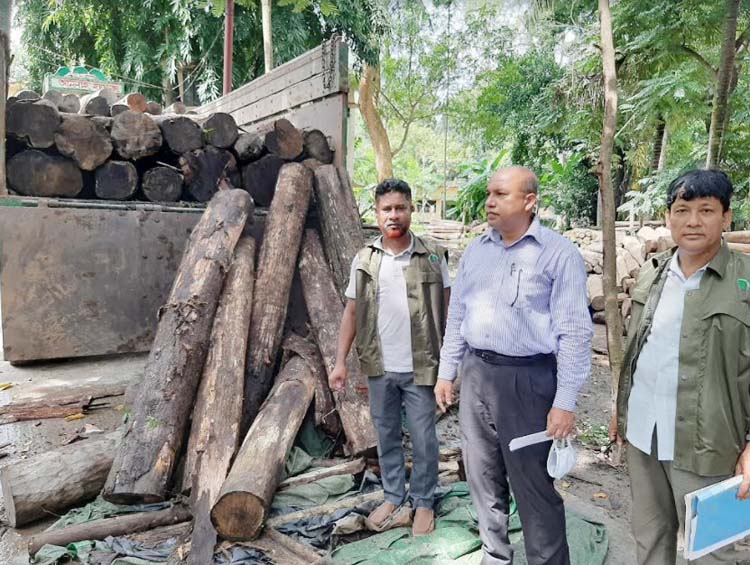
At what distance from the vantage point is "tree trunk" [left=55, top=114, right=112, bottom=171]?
5387mm

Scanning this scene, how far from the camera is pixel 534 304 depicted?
227 cm

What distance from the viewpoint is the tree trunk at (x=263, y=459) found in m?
2.82

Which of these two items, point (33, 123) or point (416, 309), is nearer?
point (416, 309)

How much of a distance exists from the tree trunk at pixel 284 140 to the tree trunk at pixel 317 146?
0.42ft

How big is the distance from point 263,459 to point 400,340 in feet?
3.59

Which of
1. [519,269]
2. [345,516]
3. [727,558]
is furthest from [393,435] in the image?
[727,558]

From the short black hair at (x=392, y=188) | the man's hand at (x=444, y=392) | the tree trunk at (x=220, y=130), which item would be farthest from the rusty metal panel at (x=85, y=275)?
the man's hand at (x=444, y=392)

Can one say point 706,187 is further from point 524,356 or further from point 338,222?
point 338,222

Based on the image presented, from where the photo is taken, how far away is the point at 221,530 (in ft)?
9.32

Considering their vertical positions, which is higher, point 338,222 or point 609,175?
point 609,175

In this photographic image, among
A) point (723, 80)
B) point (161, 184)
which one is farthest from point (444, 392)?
point (723, 80)

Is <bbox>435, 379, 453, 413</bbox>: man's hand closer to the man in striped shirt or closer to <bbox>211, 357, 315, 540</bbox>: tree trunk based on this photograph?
the man in striped shirt

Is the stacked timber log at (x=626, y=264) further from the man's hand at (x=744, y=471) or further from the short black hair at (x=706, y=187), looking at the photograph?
the man's hand at (x=744, y=471)

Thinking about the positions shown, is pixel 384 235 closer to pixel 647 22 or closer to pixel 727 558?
pixel 727 558
